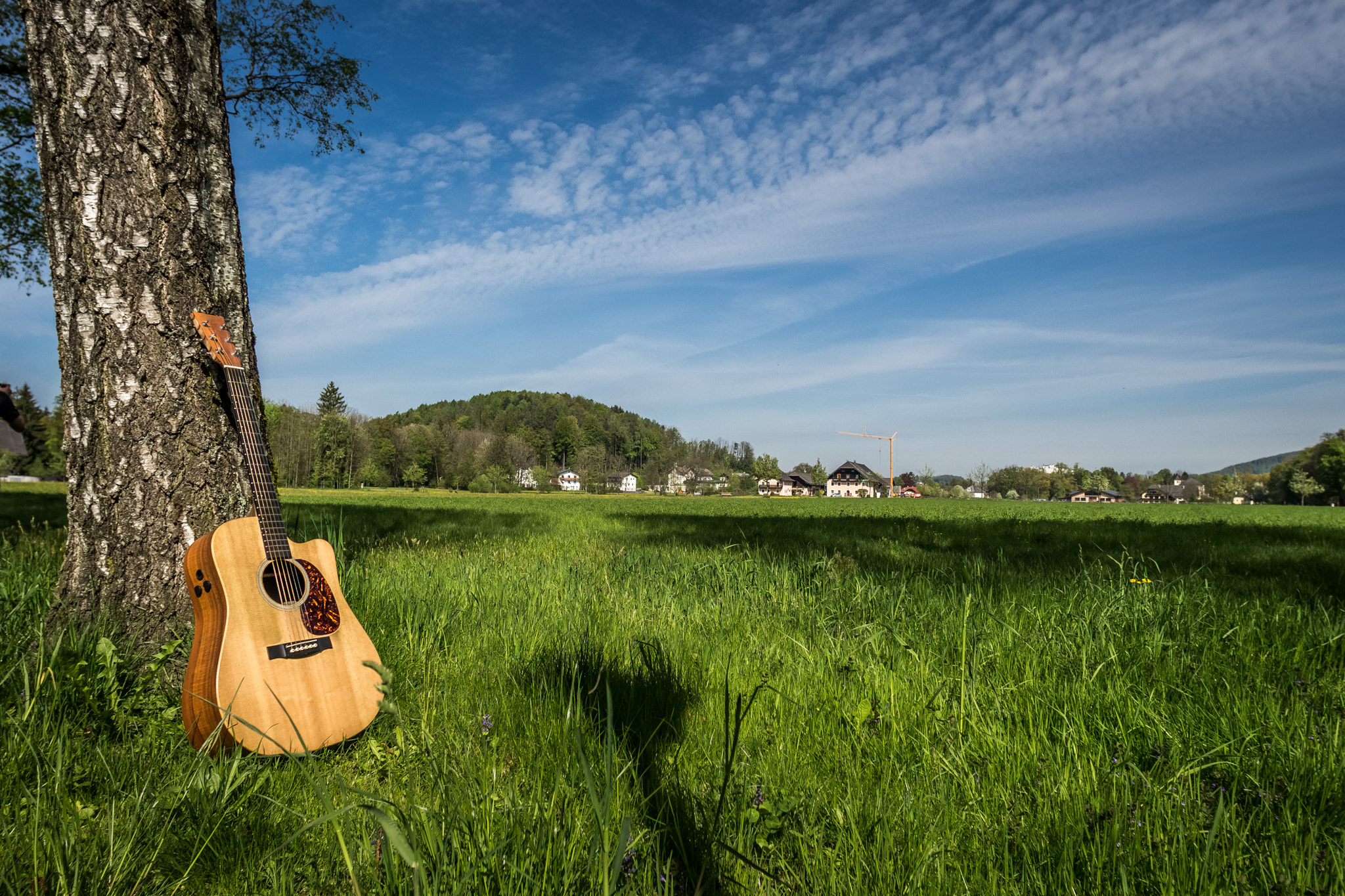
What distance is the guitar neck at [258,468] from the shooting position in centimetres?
245

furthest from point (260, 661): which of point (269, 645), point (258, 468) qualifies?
point (258, 468)

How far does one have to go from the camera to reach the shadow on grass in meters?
1.54

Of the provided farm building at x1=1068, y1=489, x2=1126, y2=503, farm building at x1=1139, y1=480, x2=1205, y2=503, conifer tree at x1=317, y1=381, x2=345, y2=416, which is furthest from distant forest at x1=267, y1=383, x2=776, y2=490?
farm building at x1=1139, y1=480, x2=1205, y2=503

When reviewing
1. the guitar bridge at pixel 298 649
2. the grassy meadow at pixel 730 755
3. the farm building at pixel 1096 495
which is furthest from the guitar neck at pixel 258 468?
the farm building at pixel 1096 495

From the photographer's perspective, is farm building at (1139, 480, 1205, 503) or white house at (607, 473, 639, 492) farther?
white house at (607, 473, 639, 492)

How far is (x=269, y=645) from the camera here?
2.19 m

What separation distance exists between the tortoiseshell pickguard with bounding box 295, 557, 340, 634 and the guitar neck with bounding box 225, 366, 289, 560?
120 millimetres

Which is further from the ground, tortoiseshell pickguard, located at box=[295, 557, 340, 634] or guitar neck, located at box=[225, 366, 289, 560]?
guitar neck, located at box=[225, 366, 289, 560]

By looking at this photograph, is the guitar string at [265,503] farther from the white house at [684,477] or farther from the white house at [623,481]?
the white house at [623,481]

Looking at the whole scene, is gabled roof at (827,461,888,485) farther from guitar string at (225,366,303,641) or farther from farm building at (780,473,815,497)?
guitar string at (225,366,303,641)

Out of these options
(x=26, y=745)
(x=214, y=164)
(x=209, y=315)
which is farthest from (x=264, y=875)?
(x=214, y=164)

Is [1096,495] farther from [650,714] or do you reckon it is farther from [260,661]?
[260,661]

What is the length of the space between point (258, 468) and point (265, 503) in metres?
0.20

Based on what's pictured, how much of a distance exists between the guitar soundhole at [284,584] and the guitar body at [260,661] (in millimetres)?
23
